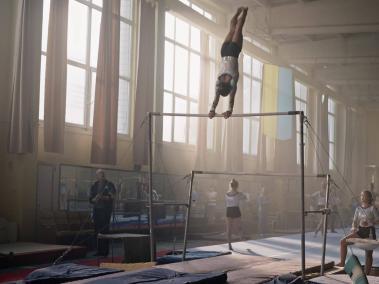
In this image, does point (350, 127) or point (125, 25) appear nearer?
point (125, 25)

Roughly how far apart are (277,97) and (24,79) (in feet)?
43.4

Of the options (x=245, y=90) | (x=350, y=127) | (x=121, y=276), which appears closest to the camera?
(x=121, y=276)

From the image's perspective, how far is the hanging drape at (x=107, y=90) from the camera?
13656mm

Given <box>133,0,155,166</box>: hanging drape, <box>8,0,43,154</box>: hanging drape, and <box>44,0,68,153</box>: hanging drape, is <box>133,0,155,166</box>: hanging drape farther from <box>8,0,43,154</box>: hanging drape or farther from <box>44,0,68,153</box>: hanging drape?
<box>8,0,43,154</box>: hanging drape

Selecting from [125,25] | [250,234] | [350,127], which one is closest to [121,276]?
[125,25]

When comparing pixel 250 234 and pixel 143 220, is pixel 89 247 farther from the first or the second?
pixel 250 234

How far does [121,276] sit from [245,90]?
52.8ft

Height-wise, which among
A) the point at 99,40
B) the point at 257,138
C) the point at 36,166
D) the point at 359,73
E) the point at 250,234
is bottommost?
the point at 250,234

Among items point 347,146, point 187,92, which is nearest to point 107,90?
point 187,92

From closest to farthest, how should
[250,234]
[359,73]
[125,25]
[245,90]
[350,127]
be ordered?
[125,25] < [250,234] < [245,90] < [359,73] < [350,127]

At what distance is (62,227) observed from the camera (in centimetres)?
1220

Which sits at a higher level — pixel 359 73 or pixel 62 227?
pixel 359 73

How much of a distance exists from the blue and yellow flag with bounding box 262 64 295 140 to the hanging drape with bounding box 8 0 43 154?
1218 cm

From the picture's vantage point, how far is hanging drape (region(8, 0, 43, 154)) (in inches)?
450
